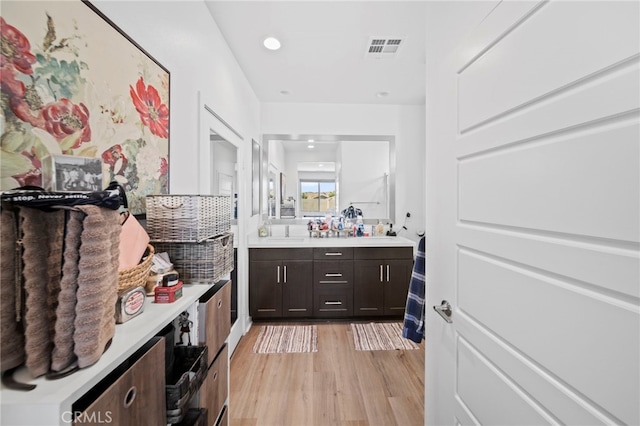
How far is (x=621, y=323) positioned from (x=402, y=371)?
193 cm

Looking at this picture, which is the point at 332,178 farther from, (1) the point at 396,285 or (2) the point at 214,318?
(2) the point at 214,318

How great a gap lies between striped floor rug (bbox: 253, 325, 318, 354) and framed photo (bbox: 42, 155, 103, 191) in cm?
204

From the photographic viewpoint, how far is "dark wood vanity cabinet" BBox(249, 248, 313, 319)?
294cm

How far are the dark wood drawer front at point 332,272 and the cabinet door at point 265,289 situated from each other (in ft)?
1.29

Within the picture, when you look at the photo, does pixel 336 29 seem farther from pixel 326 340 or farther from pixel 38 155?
pixel 326 340

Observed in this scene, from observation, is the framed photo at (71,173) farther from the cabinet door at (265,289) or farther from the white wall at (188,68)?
the cabinet door at (265,289)

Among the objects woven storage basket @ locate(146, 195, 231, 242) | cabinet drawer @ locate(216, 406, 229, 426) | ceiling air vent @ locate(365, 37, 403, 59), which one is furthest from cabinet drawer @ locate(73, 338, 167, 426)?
ceiling air vent @ locate(365, 37, 403, 59)

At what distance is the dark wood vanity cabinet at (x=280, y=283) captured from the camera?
2943 mm

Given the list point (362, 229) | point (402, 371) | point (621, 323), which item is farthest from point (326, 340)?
point (621, 323)

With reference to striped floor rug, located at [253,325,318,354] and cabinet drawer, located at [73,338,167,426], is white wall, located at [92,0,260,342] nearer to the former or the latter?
striped floor rug, located at [253,325,318,354]

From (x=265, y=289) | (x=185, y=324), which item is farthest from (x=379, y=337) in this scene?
(x=185, y=324)

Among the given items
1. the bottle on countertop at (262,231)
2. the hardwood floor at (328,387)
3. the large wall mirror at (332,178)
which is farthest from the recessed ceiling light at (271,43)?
the hardwood floor at (328,387)

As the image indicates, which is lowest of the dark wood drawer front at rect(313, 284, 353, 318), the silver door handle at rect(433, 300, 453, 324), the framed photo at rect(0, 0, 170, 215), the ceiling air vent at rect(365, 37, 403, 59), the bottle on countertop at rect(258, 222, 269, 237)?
the dark wood drawer front at rect(313, 284, 353, 318)

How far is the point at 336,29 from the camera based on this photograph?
2014mm
